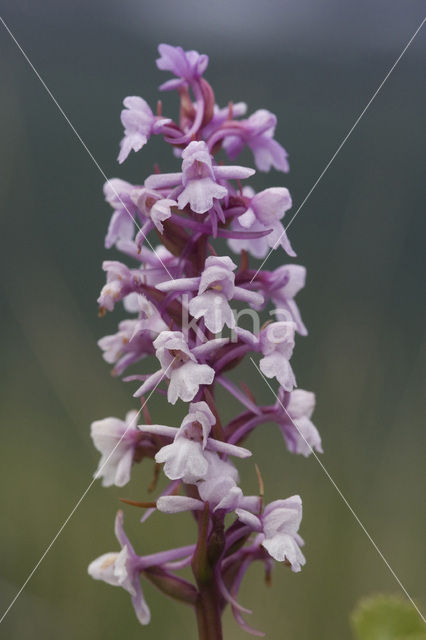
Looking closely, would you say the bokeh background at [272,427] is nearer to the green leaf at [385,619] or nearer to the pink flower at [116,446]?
the pink flower at [116,446]

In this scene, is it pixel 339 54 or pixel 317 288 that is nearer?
pixel 317 288

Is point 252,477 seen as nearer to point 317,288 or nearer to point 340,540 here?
point 340,540

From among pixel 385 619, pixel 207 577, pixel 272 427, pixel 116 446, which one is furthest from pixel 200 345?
pixel 272 427

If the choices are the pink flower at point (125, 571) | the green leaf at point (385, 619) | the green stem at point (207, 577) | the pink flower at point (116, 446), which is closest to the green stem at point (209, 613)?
the green stem at point (207, 577)

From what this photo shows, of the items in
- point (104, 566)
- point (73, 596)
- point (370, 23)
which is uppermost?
point (370, 23)

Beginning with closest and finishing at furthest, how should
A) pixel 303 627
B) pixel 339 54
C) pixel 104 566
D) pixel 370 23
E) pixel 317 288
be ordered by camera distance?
pixel 104 566 < pixel 303 627 < pixel 317 288 < pixel 370 23 < pixel 339 54

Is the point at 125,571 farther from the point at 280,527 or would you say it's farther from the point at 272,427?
the point at 272,427

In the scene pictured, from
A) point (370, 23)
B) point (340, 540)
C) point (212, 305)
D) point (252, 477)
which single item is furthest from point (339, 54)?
point (212, 305)

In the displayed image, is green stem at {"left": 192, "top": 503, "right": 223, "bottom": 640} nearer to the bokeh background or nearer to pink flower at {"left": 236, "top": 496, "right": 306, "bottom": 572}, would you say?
pink flower at {"left": 236, "top": 496, "right": 306, "bottom": 572}
